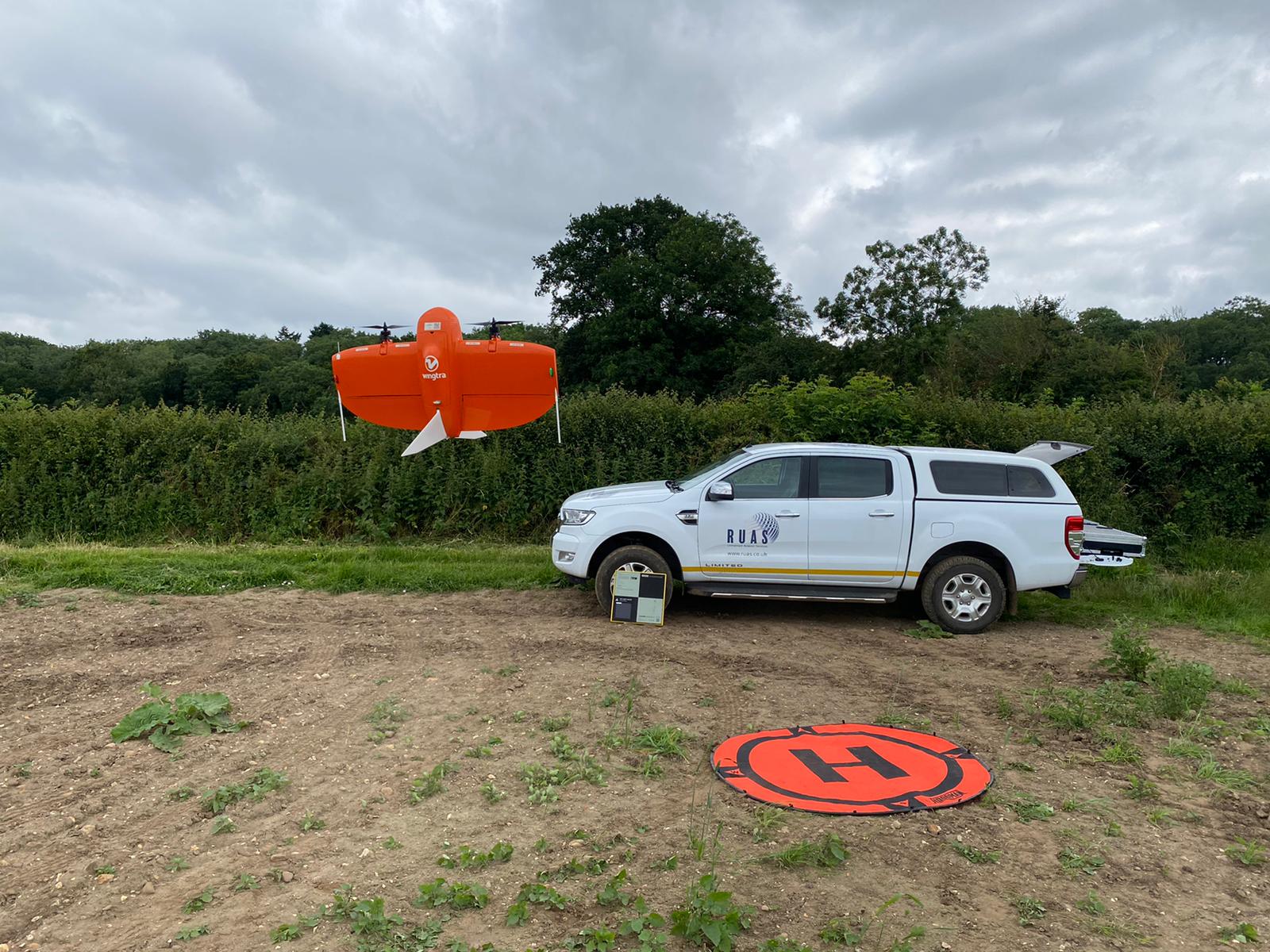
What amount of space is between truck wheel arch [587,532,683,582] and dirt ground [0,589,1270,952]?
0.93 m

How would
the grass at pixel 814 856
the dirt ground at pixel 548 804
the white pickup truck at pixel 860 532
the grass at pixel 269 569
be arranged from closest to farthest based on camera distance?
1. the dirt ground at pixel 548 804
2. the grass at pixel 814 856
3. the white pickup truck at pixel 860 532
4. the grass at pixel 269 569

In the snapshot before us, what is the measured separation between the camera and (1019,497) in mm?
8773

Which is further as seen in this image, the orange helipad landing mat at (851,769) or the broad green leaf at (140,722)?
the broad green leaf at (140,722)

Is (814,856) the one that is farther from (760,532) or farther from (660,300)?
(660,300)

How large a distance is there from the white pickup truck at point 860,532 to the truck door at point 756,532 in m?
0.01

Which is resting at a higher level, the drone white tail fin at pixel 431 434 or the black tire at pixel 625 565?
the drone white tail fin at pixel 431 434

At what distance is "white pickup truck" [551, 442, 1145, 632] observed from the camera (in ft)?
28.5

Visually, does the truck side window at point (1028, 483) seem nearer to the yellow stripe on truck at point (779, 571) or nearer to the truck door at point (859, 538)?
the truck door at point (859, 538)

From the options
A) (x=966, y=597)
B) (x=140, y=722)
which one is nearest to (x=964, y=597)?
(x=966, y=597)

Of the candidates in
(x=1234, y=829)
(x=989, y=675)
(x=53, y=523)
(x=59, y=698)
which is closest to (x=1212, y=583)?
(x=989, y=675)

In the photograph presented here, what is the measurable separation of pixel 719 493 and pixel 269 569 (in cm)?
607

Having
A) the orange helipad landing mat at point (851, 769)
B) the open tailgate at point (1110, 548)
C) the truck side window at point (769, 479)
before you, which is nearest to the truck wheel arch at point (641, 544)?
the truck side window at point (769, 479)

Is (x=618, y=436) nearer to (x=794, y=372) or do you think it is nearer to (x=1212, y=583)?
(x=1212, y=583)

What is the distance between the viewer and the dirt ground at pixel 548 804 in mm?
3420
